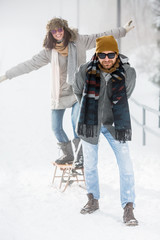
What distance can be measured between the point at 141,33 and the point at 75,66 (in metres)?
33.5

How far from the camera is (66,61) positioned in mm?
4969

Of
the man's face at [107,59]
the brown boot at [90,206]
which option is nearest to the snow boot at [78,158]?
the brown boot at [90,206]

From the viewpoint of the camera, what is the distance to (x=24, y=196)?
482 centimetres

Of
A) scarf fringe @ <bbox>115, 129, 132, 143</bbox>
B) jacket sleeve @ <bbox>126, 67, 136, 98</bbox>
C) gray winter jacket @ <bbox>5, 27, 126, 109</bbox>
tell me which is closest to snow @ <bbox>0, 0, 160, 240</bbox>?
scarf fringe @ <bbox>115, 129, 132, 143</bbox>

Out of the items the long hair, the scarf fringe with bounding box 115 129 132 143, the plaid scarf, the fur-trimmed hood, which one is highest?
the fur-trimmed hood

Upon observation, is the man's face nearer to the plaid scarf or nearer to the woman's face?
the plaid scarf

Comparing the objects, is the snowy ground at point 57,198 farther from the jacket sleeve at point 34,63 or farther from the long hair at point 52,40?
the long hair at point 52,40

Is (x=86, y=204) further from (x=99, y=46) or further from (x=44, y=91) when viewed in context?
(x=44, y=91)

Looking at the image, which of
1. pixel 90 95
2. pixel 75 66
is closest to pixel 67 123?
pixel 75 66

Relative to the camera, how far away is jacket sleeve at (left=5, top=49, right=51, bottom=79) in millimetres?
5027

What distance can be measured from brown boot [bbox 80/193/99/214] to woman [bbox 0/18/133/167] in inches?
36.3

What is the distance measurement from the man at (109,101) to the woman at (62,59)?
3.30 ft

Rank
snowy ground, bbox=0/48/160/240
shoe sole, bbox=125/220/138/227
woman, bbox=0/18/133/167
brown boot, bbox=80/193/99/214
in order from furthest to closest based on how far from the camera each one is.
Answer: woman, bbox=0/18/133/167, brown boot, bbox=80/193/99/214, shoe sole, bbox=125/220/138/227, snowy ground, bbox=0/48/160/240

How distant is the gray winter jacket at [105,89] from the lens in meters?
3.81
